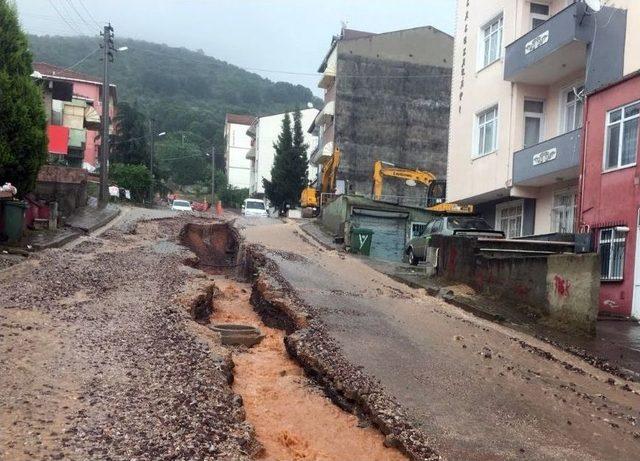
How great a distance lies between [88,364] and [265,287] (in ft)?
22.1

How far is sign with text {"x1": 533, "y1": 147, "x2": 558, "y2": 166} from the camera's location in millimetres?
16578

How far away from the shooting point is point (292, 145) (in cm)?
4728

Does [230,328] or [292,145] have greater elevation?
[292,145]

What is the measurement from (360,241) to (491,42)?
28.1ft

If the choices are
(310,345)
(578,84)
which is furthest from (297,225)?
(310,345)

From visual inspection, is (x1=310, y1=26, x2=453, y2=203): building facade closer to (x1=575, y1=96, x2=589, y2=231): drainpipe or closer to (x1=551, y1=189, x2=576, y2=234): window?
(x1=551, y1=189, x2=576, y2=234): window

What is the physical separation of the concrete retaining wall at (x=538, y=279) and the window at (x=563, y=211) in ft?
13.1

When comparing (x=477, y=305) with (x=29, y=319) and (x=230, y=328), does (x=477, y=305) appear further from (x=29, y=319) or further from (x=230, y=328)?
(x=29, y=319)

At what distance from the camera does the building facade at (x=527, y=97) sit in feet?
50.6

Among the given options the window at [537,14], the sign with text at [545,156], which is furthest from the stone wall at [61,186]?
the window at [537,14]

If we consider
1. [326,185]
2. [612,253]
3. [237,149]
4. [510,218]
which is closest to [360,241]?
[510,218]

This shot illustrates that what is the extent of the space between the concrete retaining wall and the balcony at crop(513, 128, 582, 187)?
11.7 ft

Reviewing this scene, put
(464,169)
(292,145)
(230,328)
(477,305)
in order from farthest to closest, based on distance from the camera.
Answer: (292,145) → (464,169) → (477,305) → (230,328)

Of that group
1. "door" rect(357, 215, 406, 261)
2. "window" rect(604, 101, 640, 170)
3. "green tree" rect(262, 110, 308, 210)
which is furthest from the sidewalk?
"green tree" rect(262, 110, 308, 210)
